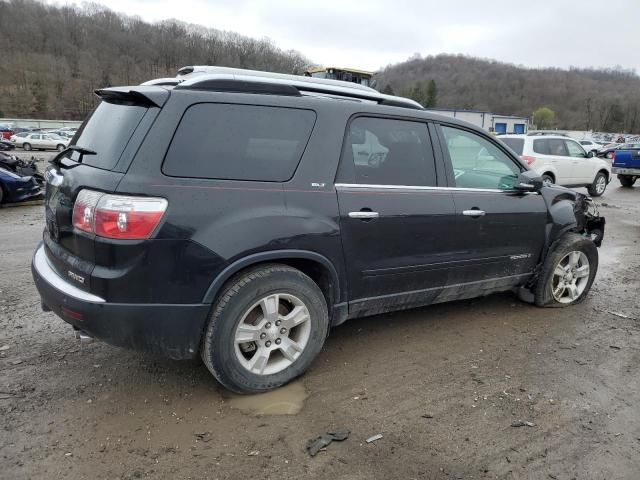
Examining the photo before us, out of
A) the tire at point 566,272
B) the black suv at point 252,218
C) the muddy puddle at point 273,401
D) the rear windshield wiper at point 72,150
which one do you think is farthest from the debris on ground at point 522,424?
the rear windshield wiper at point 72,150

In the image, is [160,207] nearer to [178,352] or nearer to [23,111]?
[178,352]

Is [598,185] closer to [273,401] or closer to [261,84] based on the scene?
[261,84]

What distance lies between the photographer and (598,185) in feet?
48.9

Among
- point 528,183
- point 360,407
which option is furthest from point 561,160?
point 360,407

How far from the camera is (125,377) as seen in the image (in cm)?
330

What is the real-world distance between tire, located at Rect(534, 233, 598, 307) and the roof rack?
2.03m

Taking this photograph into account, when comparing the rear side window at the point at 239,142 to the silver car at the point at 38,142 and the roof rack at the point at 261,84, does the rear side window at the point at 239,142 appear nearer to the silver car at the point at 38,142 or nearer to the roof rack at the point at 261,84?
the roof rack at the point at 261,84

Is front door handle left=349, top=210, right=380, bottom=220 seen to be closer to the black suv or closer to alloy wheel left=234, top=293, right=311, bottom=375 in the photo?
the black suv

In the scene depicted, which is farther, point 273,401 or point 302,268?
point 302,268

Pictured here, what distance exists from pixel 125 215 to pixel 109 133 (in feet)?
2.12

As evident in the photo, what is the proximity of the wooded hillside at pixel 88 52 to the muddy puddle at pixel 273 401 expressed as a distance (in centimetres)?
8958

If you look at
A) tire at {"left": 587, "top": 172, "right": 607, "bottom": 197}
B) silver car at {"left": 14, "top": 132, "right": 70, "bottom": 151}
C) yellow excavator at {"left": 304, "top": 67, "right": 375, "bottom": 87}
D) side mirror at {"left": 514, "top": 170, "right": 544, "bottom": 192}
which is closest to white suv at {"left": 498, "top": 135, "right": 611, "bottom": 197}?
tire at {"left": 587, "top": 172, "right": 607, "bottom": 197}

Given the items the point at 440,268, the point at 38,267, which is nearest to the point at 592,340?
the point at 440,268

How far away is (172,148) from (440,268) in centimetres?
219
